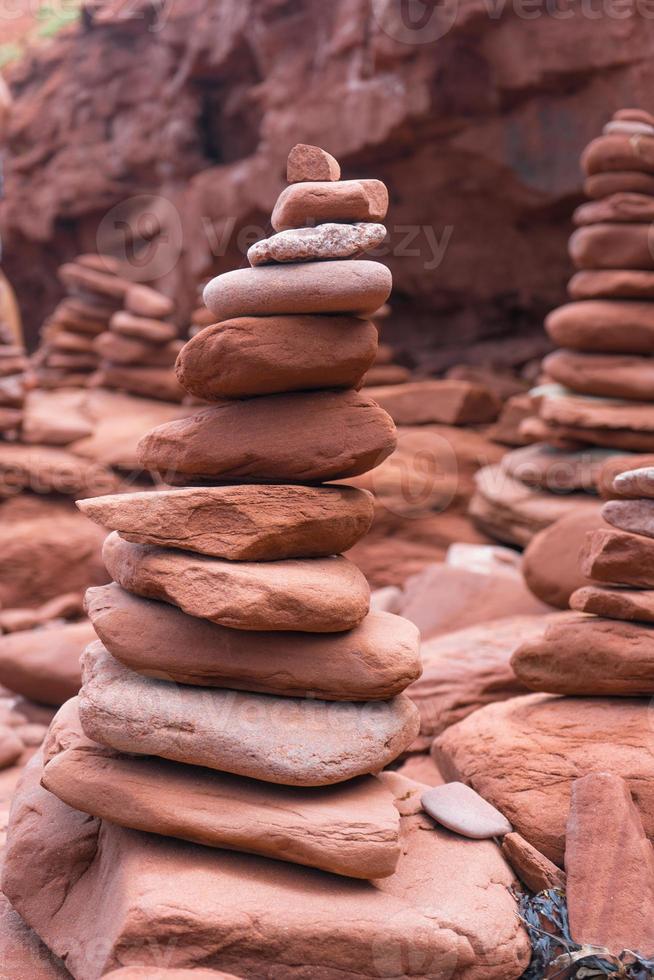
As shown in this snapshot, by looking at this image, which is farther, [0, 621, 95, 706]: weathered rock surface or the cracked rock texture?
the cracked rock texture

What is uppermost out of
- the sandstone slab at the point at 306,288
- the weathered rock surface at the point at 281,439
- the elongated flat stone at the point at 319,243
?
the elongated flat stone at the point at 319,243

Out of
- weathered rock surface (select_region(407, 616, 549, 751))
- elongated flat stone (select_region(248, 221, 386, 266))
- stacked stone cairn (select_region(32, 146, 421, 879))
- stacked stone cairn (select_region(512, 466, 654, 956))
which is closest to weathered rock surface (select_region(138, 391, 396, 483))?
stacked stone cairn (select_region(32, 146, 421, 879))

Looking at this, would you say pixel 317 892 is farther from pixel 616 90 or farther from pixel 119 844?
pixel 616 90

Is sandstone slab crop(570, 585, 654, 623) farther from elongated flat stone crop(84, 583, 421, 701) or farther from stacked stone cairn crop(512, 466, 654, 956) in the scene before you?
elongated flat stone crop(84, 583, 421, 701)

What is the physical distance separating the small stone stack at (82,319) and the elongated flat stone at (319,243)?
377 inches

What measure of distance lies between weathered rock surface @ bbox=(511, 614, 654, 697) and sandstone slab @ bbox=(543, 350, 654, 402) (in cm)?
320

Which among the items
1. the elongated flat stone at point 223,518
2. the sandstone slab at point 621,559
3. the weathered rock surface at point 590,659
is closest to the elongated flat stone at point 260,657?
the elongated flat stone at point 223,518

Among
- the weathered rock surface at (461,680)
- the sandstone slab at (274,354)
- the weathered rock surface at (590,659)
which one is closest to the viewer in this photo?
the sandstone slab at (274,354)

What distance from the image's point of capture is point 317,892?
3.07m

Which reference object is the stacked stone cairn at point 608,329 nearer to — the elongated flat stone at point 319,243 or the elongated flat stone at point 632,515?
the elongated flat stone at point 632,515

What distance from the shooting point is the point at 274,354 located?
134 inches

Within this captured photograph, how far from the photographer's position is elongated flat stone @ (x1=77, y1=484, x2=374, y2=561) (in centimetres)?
325

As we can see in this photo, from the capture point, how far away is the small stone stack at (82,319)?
12.7m

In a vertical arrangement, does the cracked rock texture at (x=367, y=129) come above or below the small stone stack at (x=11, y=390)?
above
